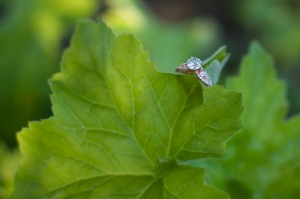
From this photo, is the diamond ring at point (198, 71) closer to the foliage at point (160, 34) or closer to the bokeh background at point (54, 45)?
the bokeh background at point (54, 45)

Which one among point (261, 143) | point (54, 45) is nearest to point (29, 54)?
point (54, 45)

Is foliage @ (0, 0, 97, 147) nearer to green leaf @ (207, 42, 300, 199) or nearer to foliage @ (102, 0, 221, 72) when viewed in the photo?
foliage @ (102, 0, 221, 72)

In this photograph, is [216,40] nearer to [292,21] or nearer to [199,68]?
[292,21]

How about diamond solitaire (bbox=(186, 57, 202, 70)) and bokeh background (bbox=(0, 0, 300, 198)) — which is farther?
bokeh background (bbox=(0, 0, 300, 198))

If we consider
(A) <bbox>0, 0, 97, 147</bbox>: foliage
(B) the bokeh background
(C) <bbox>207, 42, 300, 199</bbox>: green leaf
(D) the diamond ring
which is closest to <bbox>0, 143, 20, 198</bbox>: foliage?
(B) the bokeh background

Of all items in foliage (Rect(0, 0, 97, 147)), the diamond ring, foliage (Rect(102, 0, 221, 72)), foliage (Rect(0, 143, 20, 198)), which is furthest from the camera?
foliage (Rect(102, 0, 221, 72))

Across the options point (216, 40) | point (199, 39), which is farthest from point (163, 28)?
point (216, 40)
